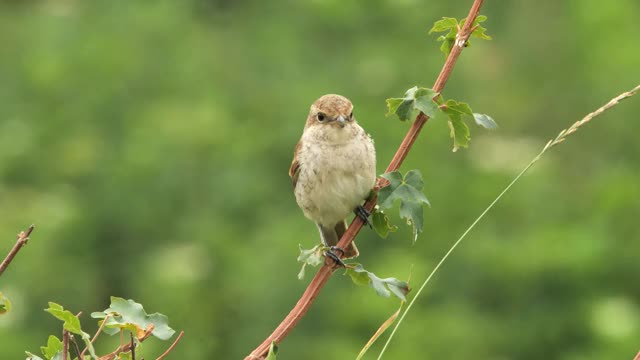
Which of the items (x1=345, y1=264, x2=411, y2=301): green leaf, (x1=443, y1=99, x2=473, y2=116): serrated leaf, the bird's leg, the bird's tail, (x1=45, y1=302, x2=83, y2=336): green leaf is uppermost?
the bird's tail

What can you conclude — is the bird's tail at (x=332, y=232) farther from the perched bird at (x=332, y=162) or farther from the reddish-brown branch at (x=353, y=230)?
the reddish-brown branch at (x=353, y=230)

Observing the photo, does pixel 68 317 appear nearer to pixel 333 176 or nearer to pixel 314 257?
pixel 314 257

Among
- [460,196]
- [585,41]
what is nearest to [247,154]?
[460,196]

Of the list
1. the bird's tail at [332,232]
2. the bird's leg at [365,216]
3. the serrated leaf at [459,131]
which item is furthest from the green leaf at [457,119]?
the bird's tail at [332,232]

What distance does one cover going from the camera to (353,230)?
7.62 feet

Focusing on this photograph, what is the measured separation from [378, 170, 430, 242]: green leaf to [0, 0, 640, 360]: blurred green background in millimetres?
3011

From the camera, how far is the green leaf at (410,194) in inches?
90.4

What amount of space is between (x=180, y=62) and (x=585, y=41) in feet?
8.34

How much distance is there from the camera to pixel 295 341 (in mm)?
6180

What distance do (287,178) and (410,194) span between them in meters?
4.82

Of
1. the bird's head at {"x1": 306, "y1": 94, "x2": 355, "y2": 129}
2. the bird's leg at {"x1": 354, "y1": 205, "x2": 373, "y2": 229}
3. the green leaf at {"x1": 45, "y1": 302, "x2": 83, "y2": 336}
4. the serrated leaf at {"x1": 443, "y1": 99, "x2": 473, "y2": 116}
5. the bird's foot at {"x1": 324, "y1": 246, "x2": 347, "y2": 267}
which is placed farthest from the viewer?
the bird's head at {"x1": 306, "y1": 94, "x2": 355, "y2": 129}

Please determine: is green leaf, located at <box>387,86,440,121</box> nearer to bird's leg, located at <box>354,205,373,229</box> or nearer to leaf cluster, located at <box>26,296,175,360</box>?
bird's leg, located at <box>354,205,373,229</box>

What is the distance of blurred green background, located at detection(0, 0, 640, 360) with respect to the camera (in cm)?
596

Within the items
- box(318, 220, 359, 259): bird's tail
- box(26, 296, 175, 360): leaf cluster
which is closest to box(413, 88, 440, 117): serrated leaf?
box(26, 296, 175, 360): leaf cluster
